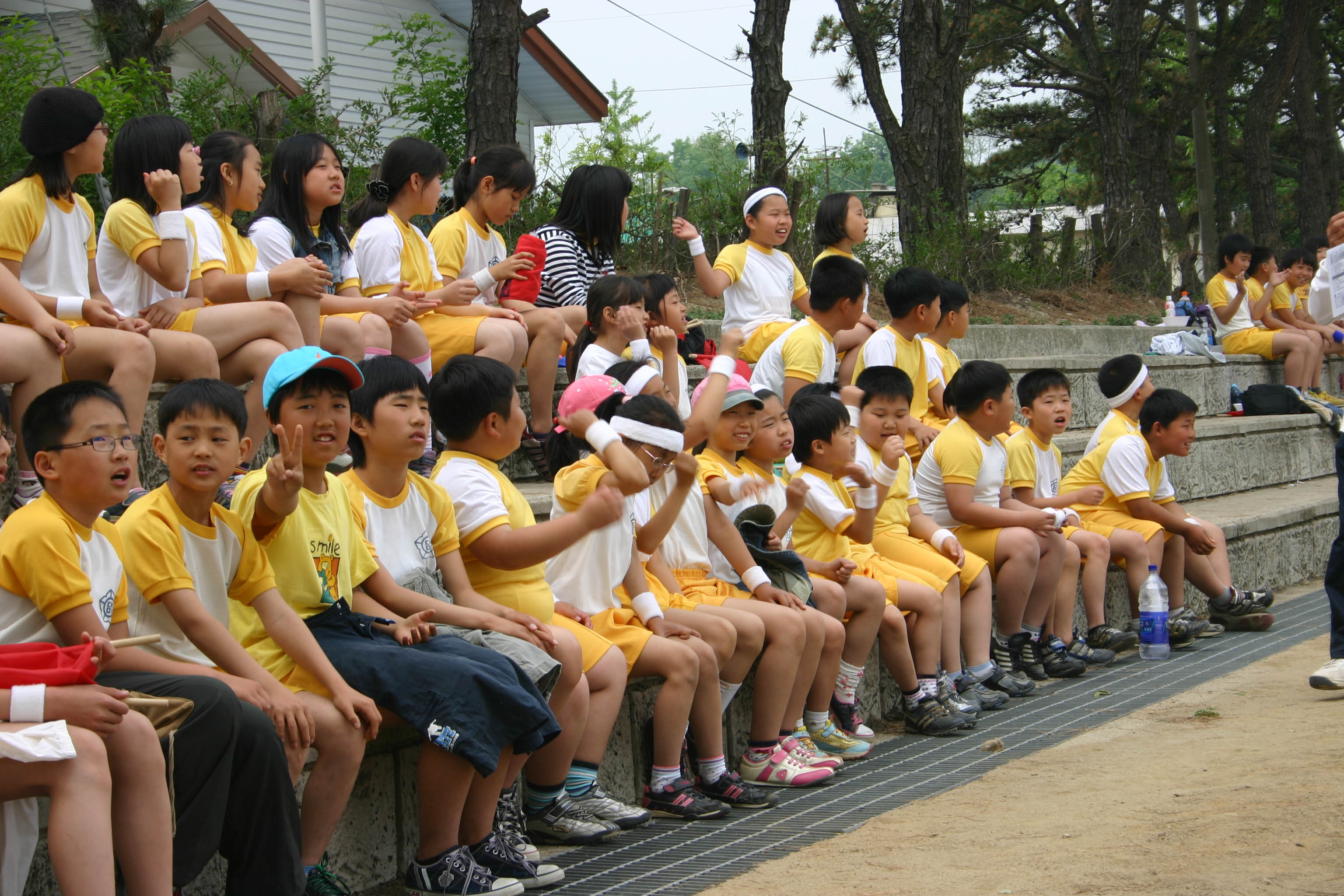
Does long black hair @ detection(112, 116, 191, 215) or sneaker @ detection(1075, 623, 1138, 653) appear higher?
long black hair @ detection(112, 116, 191, 215)

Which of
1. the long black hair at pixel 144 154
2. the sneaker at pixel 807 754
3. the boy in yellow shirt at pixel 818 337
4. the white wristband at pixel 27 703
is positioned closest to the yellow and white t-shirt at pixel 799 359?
the boy in yellow shirt at pixel 818 337

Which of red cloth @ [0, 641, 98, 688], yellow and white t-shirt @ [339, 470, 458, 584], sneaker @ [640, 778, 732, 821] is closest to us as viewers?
red cloth @ [0, 641, 98, 688]

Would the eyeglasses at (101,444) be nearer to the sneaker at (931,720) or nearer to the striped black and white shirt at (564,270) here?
the sneaker at (931,720)

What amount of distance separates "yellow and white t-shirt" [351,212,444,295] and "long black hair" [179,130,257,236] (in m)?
0.68

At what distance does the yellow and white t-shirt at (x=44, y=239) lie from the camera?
410 centimetres

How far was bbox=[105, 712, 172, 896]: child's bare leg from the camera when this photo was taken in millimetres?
2408

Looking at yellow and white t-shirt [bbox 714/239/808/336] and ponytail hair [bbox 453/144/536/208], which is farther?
yellow and white t-shirt [bbox 714/239/808/336]

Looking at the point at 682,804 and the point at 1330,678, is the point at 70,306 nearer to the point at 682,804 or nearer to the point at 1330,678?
the point at 682,804

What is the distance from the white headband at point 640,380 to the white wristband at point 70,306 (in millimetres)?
1813

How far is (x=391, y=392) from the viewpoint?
3490 millimetres

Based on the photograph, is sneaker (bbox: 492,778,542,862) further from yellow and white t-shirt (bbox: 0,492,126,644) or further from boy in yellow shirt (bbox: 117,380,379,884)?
yellow and white t-shirt (bbox: 0,492,126,644)

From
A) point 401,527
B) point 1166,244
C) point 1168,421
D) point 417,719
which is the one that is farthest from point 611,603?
point 1166,244

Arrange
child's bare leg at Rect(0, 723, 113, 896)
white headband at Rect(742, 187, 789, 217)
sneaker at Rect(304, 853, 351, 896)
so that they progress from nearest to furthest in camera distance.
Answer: child's bare leg at Rect(0, 723, 113, 896) < sneaker at Rect(304, 853, 351, 896) < white headband at Rect(742, 187, 789, 217)

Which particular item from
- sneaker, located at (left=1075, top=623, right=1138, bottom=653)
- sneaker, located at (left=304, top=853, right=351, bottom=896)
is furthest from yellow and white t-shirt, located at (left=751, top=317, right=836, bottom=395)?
sneaker, located at (left=304, top=853, right=351, bottom=896)
